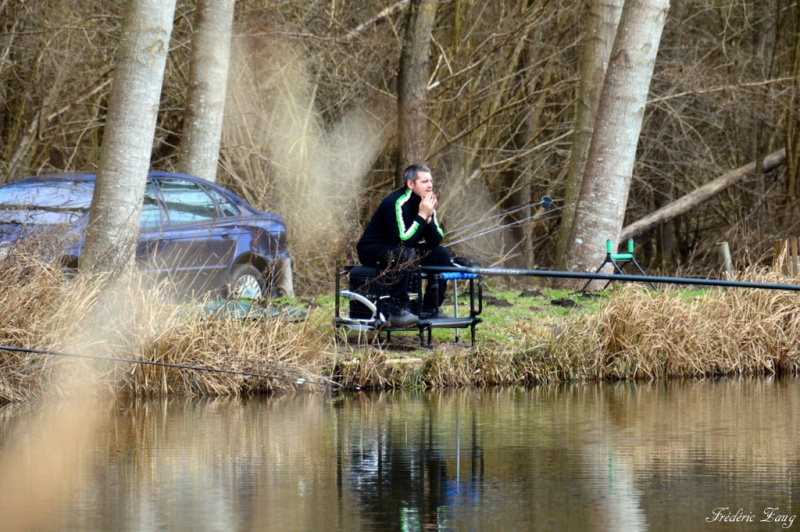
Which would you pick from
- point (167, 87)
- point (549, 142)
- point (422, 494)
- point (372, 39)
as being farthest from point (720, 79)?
point (422, 494)

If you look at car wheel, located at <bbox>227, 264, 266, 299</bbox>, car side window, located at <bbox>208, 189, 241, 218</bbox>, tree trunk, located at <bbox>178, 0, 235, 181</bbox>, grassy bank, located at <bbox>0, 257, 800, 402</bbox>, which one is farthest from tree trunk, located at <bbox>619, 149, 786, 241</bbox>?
car wheel, located at <bbox>227, 264, 266, 299</bbox>

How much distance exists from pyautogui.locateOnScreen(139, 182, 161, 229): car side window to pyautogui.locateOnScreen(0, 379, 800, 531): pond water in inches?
126

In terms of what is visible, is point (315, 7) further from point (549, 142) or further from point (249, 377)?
point (249, 377)

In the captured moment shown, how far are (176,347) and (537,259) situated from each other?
16.3 m

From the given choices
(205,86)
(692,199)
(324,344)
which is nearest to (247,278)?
(324,344)

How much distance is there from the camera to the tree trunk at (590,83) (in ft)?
66.5

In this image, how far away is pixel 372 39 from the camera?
21.9m

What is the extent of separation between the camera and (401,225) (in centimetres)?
1247

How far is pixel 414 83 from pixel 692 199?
22.7 ft

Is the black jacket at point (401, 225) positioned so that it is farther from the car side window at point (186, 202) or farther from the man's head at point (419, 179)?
the car side window at point (186, 202)

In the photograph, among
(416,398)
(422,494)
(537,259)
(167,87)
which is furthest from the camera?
(537,259)

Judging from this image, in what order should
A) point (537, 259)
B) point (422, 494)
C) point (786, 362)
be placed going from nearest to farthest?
point (422, 494) < point (786, 362) < point (537, 259)

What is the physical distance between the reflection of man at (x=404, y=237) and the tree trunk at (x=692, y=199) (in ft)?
39.1

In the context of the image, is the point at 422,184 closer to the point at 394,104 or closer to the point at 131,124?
the point at 131,124
